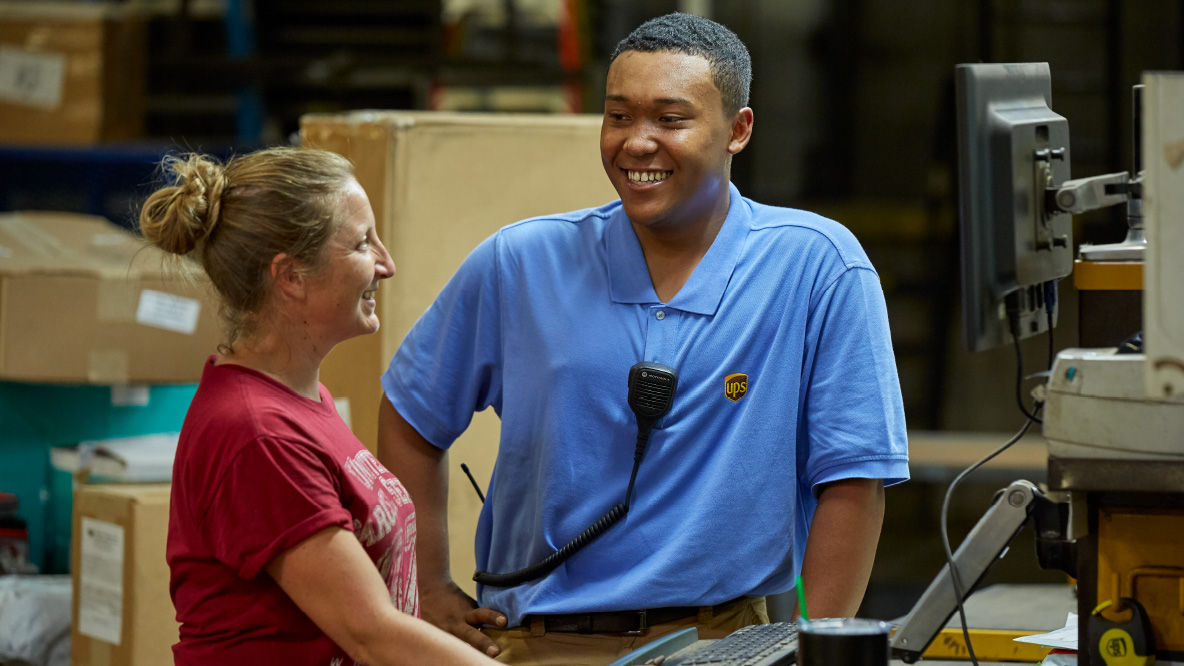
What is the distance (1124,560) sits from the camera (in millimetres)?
1352

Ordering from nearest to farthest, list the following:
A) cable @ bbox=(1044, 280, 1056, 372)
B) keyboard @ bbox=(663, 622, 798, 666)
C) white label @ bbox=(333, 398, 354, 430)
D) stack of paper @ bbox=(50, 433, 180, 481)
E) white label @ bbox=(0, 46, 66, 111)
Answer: keyboard @ bbox=(663, 622, 798, 666) → cable @ bbox=(1044, 280, 1056, 372) → white label @ bbox=(333, 398, 354, 430) → stack of paper @ bbox=(50, 433, 180, 481) → white label @ bbox=(0, 46, 66, 111)

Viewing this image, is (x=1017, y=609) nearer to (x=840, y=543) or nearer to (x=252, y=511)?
(x=840, y=543)

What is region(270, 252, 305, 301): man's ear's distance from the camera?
1.41 m

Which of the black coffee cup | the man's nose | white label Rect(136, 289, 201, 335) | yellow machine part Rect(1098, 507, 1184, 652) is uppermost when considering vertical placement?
the man's nose

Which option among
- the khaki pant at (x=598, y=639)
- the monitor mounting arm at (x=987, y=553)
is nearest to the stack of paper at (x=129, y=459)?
the khaki pant at (x=598, y=639)

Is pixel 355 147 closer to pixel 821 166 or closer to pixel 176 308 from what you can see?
pixel 176 308

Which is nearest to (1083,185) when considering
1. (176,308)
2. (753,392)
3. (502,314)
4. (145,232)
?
(753,392)

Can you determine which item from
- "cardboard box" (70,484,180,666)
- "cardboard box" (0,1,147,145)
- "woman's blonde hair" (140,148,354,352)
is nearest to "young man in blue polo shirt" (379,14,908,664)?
"woman's blonde hair" (140,148,354,352)

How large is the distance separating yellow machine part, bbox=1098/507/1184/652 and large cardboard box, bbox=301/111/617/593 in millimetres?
1221

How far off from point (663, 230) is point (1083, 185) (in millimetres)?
622

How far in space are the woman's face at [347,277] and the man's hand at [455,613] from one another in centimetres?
54

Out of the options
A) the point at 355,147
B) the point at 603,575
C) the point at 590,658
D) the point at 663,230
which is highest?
the point at 355,147

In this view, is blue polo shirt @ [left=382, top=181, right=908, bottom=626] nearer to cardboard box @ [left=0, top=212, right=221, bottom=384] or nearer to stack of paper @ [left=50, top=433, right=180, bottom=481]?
stack of paper @ [left=50, top=433, right=180, bottom=481]

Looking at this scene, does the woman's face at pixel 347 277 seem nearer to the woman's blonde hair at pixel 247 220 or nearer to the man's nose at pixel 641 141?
the woman's blonde hair at pixel 247 220
